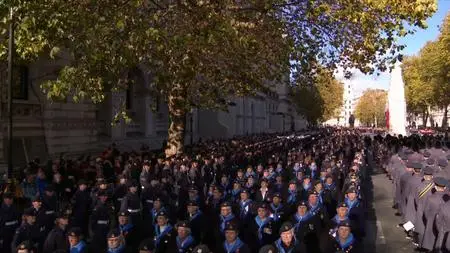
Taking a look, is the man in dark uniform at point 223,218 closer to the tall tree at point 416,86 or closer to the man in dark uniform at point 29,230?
the man in dark uniform at point 29,230

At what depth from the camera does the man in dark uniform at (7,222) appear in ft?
32.1

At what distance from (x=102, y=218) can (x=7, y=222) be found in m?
1.66

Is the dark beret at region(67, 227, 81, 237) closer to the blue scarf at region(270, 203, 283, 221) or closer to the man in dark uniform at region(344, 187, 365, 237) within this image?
the blue scarf at region(270, 203, 283, 221)

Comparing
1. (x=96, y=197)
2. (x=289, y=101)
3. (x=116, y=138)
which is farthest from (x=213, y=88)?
(x=289, y=101)

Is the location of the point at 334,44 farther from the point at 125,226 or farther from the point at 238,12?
the point at 125,226

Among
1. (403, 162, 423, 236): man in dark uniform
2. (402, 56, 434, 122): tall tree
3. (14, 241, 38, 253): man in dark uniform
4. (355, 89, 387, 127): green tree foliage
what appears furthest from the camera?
(355, 89, 387, 127): green tree foliage

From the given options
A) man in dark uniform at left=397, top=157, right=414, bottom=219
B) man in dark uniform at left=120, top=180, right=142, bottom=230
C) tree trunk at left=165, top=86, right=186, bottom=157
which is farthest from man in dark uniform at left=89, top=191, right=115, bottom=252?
tree trunk at left=165, top=86, right=186, bottom=157

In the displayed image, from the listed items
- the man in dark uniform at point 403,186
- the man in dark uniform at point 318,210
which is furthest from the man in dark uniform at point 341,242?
the man in dark uniform at point 403,186

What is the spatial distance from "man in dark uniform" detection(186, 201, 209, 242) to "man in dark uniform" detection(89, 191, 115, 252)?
1.44 m

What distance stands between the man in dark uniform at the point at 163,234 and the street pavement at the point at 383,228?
501cm

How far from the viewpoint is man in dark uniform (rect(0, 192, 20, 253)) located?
32.1ft

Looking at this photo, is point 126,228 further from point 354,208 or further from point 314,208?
point 354,208

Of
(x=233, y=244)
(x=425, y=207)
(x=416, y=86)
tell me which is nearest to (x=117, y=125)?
(x=425, y=207)

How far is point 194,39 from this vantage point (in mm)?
15242
